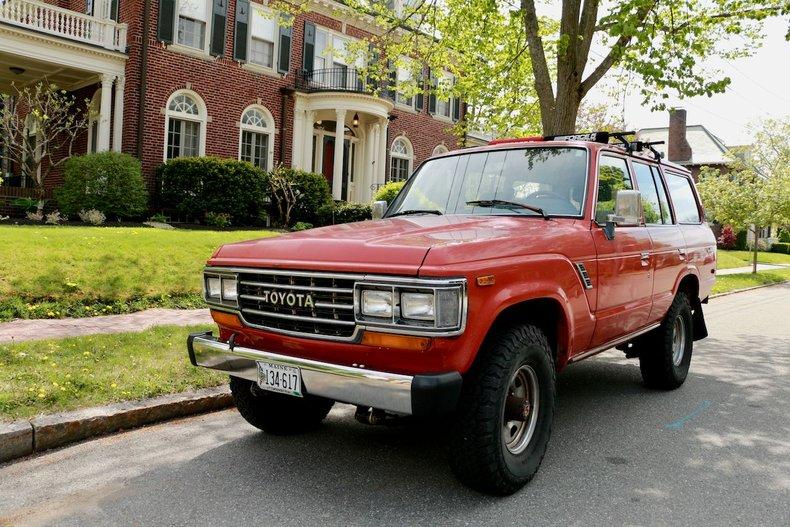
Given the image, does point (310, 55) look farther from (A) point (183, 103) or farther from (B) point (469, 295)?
(B) point (469, 295)

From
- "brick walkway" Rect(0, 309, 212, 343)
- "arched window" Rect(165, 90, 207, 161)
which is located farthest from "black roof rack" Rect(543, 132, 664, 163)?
"arched window" Rect(165, 90, 207, 161)

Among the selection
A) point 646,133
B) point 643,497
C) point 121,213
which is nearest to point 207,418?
point 643,497

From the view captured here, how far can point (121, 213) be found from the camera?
1544cm

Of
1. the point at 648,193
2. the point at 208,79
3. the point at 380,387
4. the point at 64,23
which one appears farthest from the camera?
the point at 208,79

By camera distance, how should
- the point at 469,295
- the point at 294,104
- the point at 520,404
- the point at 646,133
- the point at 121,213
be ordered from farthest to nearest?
the point at 646,133
the point at 294,104
the point at 121,213
the point at 520,404
the point at 469,295

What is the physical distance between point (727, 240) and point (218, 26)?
3924 centimetres

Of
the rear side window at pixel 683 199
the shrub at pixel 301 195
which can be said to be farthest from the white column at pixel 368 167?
the rear side window at pixel 683 199

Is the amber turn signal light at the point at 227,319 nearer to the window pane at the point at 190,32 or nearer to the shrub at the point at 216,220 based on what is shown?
the shrub at the point at 216,220

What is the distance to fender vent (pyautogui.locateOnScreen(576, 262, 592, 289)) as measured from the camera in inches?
152

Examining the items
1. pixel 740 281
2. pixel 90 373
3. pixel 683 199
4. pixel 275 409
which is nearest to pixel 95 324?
pixel 90 373

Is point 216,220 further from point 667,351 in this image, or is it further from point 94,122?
point 667,351

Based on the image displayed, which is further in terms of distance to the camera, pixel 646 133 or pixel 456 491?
pixel 646 133

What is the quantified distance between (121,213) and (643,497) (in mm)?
14719

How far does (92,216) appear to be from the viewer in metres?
14.6
